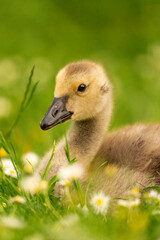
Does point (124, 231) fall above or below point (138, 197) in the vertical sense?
below

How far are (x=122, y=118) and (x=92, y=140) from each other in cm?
153

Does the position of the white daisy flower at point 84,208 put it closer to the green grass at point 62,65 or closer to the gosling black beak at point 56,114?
the green grass at point 62,65

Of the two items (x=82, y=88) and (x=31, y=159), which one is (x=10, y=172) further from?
(x=82, y=88)

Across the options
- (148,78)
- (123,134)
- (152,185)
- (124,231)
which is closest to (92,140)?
(123,134)

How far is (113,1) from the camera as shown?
7.98m

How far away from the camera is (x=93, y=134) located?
2857mm

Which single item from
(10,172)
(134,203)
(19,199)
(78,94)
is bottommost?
(134,203)

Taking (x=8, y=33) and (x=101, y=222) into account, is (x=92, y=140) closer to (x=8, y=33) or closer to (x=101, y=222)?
(x=101, y=222)

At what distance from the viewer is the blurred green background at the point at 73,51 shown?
4.27 meters

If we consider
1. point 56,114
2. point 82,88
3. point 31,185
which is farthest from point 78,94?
point 31,185

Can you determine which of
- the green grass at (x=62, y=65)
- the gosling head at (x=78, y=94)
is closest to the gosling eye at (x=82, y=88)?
the gosling head at (x=78, y=94)

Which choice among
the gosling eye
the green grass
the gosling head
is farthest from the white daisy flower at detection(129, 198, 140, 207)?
the gosling eye

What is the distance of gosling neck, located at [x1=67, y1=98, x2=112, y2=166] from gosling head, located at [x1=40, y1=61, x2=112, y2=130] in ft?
0.15

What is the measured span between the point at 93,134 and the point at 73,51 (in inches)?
159
